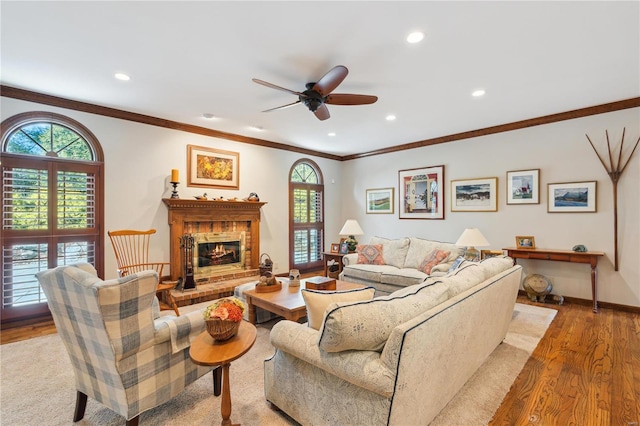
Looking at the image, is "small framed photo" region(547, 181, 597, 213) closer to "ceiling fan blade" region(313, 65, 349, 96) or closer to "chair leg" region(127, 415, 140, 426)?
"ceiling fan blade" region(313, 65, 349, 96)

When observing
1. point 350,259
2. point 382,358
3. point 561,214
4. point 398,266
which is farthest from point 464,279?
point 561,214

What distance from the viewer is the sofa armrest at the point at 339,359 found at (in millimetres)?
1394

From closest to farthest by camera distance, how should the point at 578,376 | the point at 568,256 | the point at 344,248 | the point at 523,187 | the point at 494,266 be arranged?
the point at 578,376 → the point at 494,266 → the point at 568,256 → the point at 523,187 → the point at 344,248

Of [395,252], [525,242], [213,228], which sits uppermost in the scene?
[213,228]

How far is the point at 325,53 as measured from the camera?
8.92 ft

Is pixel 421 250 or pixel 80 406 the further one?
pixel 421 250

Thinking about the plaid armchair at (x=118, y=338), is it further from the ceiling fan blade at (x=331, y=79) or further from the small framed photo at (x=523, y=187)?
the small framed photo at (x=523, y=187)

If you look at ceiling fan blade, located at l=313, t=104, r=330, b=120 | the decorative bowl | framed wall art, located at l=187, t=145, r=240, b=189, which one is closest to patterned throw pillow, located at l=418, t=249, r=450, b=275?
ceiling fan blade, located at l=313, t=104, r=330, b=120

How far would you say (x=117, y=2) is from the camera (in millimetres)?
2100

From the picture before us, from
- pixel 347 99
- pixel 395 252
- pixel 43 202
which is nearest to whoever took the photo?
pixel 347 99

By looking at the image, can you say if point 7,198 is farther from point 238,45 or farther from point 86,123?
point 238,45

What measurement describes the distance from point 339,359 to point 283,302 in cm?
165

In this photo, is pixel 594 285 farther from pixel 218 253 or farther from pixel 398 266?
pixel 218 253

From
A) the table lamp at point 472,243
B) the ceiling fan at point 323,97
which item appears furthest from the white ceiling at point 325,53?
the table lamp at point 472,243
